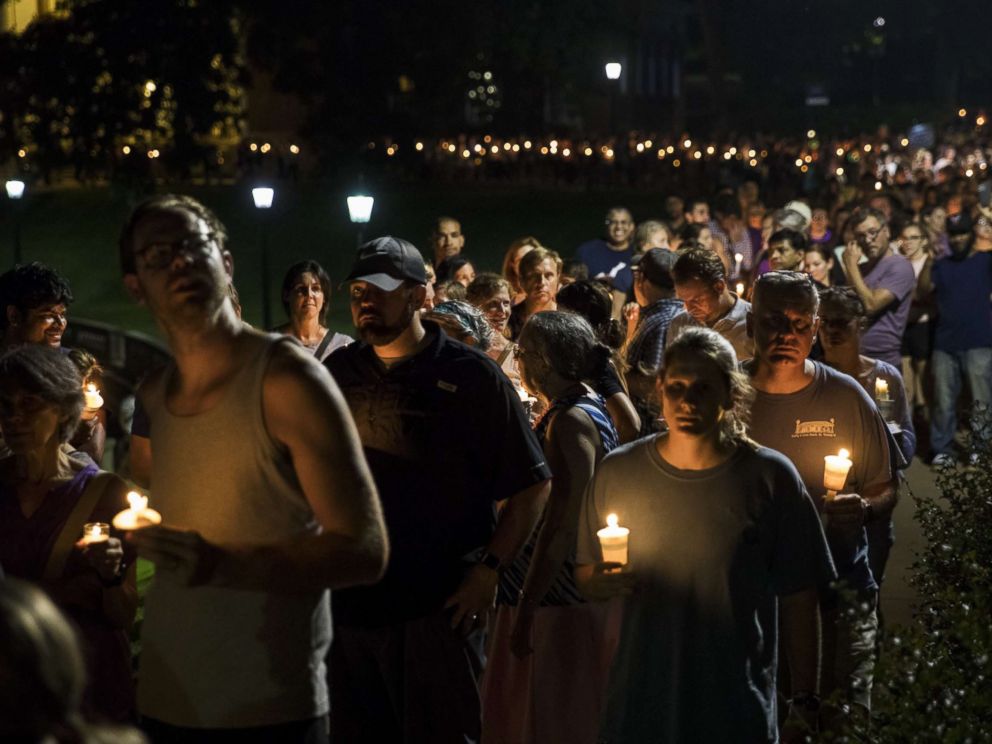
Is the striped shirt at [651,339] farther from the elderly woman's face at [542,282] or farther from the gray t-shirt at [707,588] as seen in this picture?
the gray t-shirt at [707,588]

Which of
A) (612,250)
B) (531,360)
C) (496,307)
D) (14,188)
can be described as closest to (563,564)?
(531,360)

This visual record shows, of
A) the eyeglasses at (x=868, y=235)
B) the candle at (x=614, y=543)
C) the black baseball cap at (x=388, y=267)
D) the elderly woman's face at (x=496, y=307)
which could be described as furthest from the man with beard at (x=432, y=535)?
the eyeglasses at (x=868, y=235)

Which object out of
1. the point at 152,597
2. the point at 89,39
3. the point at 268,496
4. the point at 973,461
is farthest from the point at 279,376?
the point at 89,39

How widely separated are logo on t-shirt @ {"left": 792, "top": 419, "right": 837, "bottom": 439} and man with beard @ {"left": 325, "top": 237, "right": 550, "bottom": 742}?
4.03 ft

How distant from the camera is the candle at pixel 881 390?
21.8 ft

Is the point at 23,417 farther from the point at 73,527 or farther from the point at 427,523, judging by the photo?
the point at 427,523

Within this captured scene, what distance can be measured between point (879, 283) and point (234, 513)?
29.6 feet

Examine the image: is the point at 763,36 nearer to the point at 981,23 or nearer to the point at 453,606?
the point at 981,23

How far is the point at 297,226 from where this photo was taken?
4028cm

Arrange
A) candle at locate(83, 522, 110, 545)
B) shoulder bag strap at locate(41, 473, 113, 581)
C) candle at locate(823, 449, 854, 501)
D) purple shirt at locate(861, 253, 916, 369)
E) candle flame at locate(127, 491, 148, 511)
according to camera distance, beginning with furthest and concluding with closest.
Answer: purple shirt at locate(861, 253, 916, 369) → candle at locate(823, 449, 854, 501) → shoulder bag strap at locate(41, 473, 113, 581) → candle at locate(83, 522, 110, 545) → candle flame at locate(127, 491, 148, 511)

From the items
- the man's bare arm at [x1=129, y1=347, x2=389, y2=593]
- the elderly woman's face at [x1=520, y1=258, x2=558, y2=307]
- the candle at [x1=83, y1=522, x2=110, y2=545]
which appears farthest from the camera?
the elderly woman's face at [x1=520, y1=258, x2=558, y2=307]

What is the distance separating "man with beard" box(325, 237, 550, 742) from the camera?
15.6 ft

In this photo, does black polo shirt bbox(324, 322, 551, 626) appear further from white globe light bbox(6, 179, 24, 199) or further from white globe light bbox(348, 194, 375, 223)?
white globe light bbox(6, 179, 24, 199)

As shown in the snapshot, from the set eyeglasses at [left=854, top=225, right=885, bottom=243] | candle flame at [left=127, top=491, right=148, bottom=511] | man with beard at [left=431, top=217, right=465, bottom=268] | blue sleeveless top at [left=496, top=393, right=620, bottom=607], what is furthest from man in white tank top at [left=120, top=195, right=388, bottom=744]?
man with beard at [left=431, top=217, right=465, bottom=268]
